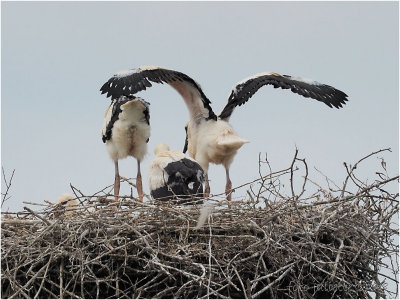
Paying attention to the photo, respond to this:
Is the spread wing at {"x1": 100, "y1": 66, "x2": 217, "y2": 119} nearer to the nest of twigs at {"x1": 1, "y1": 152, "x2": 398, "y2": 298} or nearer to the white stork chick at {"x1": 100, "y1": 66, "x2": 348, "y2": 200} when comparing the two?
the white stork chick at {"x1": 100, "y1": 66, "x2": 348, "y2": 200}

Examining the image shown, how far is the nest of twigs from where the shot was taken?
19.2ft

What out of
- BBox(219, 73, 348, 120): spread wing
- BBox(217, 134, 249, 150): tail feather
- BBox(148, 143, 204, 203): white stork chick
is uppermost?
BBox(219, 73, 348, 120): spread wing

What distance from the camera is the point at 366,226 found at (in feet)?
20.6

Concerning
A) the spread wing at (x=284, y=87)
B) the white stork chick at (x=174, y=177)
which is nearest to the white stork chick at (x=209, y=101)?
the spread wing at (x=284, y=87)

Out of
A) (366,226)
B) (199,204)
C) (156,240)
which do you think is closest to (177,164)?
(199,204)

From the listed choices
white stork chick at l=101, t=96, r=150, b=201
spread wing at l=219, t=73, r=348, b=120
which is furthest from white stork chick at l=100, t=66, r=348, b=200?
white stork chick at l=101, t=96, r=150, b=201

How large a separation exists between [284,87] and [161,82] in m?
1.32

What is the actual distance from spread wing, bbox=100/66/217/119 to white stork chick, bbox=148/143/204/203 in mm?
618

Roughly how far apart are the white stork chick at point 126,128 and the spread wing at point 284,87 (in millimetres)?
765

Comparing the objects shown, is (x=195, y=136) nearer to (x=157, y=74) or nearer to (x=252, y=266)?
(x=157, y=74)

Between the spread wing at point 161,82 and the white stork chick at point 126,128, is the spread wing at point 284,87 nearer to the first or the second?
the spread wing at point 161,82

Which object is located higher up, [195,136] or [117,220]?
[195,136]

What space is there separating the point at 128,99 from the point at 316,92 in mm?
1876

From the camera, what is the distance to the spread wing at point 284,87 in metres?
7.95
